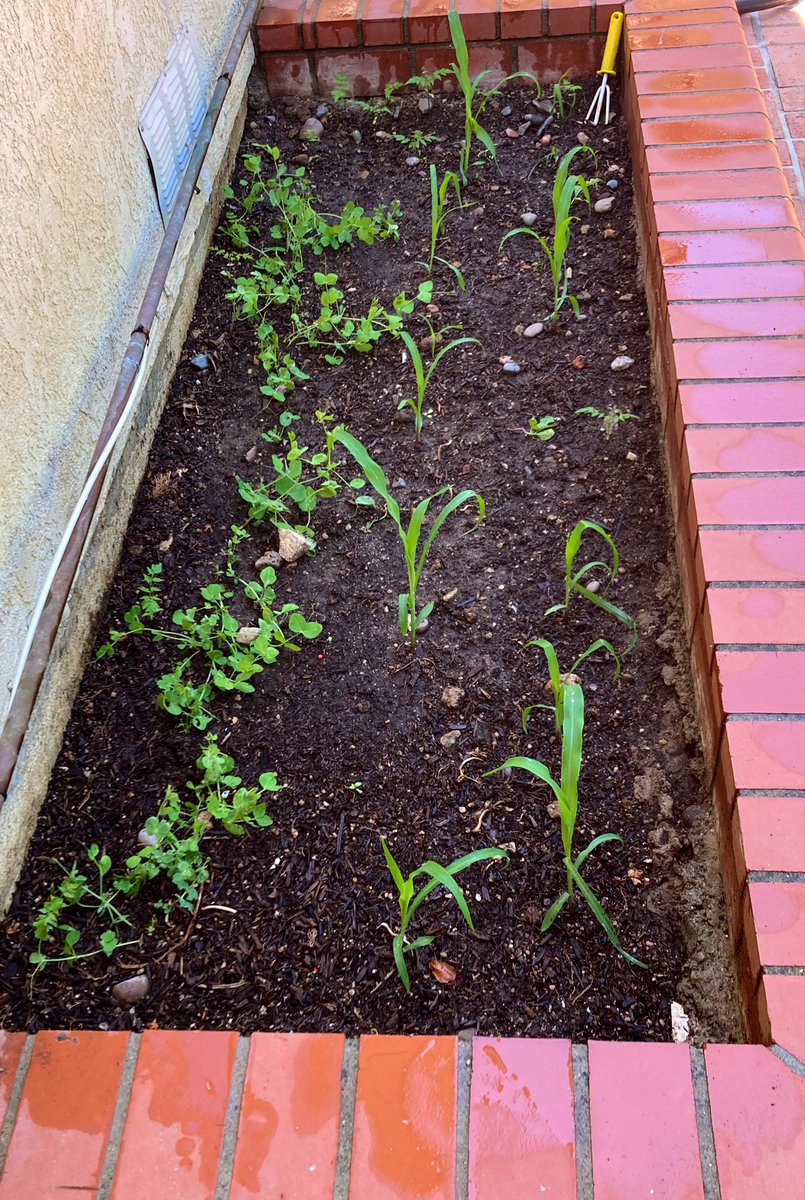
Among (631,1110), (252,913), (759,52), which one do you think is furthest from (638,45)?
(631,1110)

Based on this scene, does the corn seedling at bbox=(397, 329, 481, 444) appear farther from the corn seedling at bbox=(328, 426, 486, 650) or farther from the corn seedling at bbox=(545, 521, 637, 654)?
the corn seedling at bbox=(545, 521, 637, 654)

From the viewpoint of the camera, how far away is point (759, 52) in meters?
3.50

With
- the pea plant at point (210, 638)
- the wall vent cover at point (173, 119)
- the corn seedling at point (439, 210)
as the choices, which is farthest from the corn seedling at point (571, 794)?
the wall vent cover at point (173, 119)

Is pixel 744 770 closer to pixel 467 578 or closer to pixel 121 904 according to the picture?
pixel 467 578

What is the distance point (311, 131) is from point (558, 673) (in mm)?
2177

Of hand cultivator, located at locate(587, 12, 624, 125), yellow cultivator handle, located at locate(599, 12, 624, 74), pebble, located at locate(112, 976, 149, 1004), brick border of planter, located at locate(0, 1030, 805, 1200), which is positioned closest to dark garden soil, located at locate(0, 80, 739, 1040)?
pebble, located at locate(112, 976, 149, 1004)

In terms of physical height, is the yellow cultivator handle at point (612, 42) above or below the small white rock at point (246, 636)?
above

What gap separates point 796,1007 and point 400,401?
1542mm

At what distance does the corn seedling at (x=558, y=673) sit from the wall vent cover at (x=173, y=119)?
1.46 metres

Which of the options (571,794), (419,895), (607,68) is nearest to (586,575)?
(571,794)

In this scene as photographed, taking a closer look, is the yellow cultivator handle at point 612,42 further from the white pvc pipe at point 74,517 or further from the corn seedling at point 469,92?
the white pvc pipe at point 74,517

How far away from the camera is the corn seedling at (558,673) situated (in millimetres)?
1660

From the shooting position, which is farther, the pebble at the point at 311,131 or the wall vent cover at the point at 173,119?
the pebble at the point at 311,131

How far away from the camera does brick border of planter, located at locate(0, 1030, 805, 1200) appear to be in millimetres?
1225
